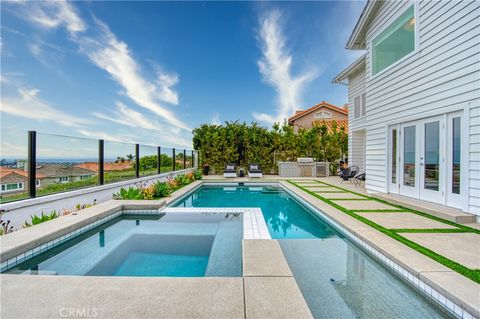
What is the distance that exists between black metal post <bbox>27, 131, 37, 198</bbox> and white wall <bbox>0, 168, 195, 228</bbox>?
204mm

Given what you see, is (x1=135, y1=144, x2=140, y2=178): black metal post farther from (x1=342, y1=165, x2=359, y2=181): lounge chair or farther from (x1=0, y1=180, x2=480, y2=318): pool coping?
A: (x1=342, y1=165, x2=359, y2=181): lounge chair

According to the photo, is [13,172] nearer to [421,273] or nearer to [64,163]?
[64,163]

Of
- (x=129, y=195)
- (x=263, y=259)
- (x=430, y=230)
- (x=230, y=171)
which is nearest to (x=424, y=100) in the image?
(x=430, y=230)

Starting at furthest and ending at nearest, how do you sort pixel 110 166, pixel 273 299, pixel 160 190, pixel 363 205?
pixel 160 190 → pixel 110 166 → pixel 363 205 → pixel 273 299

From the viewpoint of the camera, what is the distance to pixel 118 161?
795cm

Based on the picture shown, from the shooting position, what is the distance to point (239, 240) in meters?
4.24

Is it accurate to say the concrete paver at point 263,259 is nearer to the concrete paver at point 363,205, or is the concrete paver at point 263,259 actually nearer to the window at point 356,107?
the concrete paver at point 363,205

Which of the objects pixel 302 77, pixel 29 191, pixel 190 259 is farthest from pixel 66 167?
pixel 302 77

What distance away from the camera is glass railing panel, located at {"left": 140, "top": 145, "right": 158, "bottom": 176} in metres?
9.36

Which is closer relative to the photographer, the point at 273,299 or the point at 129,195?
the point at 273,299

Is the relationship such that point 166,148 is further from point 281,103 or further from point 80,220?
point 281,103

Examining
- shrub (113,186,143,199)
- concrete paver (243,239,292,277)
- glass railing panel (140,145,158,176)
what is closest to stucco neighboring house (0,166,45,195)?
shrub (113,186,143,199)

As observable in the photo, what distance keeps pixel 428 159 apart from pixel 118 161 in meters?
8.93

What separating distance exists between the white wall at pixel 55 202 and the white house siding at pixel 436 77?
844 centimetres
